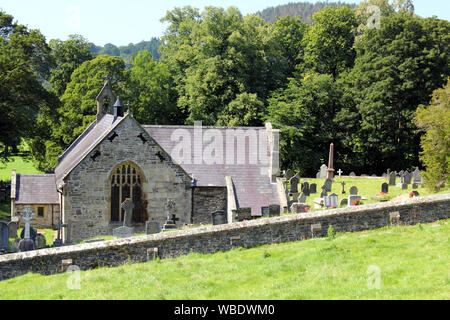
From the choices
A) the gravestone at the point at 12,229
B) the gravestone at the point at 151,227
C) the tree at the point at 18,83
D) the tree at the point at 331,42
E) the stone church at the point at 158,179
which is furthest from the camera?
the tree at the point at 331,42

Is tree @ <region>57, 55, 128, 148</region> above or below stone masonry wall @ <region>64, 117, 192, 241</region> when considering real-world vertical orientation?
above

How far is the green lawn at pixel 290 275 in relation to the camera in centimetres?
1215

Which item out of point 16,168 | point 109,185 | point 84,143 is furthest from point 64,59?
point 109,185

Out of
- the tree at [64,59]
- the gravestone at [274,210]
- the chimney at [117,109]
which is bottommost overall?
the gravestone at [274,210]

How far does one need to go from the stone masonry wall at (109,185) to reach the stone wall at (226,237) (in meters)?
8.45

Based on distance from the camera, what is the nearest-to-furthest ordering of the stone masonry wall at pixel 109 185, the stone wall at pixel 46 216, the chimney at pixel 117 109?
1. the stone masonry wall at pixel 109 185
2. the chimney at pixel 117 109
3. the stone wall at pixel 46 216

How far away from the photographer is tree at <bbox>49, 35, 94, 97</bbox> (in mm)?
56031

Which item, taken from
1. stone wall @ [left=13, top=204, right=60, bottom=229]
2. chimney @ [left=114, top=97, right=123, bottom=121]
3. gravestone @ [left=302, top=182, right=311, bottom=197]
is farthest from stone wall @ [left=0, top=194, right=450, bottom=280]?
gravestone @ [left=302, top=182, right=311, bottom=197]

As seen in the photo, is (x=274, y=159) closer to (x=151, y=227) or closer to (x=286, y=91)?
(x=151, y=227)

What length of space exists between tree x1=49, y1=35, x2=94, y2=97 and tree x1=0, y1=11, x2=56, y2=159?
1368 centimetres

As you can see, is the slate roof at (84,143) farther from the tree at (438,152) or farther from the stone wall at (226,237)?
the tree at (438,152)

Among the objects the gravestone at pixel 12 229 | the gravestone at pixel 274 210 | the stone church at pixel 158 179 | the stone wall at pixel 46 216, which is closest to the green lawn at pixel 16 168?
the stone wall at pixel 46 216

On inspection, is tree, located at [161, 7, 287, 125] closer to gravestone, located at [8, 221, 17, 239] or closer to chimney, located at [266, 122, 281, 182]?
chimney, located at [266, 122, 281, 182]

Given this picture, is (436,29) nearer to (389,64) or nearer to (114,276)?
(389,64)
